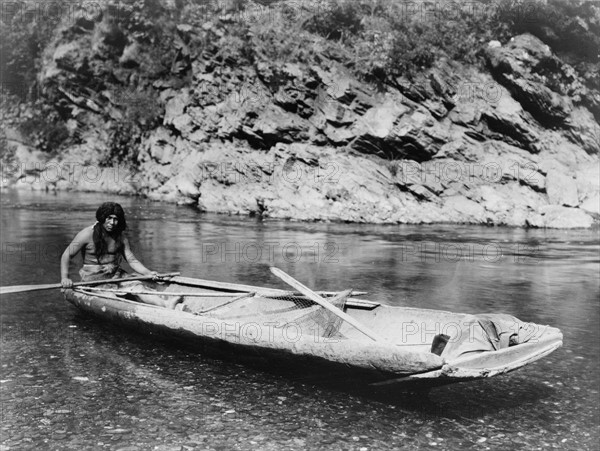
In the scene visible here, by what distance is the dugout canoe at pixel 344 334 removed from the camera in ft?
16.2

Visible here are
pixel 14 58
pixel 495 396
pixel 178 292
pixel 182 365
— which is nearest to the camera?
pixel 495 396

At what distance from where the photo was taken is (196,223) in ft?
67.4

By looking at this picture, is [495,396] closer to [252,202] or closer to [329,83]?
[252,202]

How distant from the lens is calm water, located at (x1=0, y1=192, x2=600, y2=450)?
485 cm

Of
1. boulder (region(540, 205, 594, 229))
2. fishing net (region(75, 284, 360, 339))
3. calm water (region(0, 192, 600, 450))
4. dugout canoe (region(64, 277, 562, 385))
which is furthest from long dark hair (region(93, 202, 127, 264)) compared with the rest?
boulder (region(540, 205, 594, 229))

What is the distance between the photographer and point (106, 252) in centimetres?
852

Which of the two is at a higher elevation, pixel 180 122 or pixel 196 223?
pixel 180 122

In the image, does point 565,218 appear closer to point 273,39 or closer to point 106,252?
point 273,39

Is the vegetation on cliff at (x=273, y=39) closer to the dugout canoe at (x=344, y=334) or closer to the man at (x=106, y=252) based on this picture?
the man at (x=106, y=252)

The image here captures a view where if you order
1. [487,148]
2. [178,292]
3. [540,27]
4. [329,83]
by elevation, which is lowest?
[178,292]

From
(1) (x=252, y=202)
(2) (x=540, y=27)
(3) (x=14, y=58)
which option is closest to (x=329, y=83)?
(1) (x=252, y=202)

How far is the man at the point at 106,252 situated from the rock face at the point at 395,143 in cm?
1370

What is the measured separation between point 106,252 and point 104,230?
402 mm

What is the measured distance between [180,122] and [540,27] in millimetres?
17999
